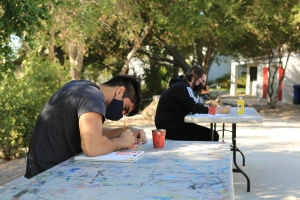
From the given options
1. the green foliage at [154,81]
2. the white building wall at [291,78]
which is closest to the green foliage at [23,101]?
the green foliage at [154,81]

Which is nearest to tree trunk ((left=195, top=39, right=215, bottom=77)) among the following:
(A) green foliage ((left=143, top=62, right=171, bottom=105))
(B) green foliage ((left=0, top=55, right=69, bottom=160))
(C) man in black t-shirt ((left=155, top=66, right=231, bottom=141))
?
(A) green foliage ((left=143, top=62, right=171, bottom=105))

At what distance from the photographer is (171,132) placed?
682 cm

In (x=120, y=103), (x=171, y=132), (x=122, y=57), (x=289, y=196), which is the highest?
(x=122, y=57)

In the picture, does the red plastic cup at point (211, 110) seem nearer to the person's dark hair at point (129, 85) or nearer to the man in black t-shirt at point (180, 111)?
the man in black t-shirt at point (180, 111)

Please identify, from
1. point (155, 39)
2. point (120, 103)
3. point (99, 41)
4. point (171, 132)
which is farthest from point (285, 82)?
point (120, 103)

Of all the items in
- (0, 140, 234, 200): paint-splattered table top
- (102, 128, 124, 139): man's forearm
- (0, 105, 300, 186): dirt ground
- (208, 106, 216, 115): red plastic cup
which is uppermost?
(208, 106, 216, 115): red plastic cup

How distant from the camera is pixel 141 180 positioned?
2.61 m

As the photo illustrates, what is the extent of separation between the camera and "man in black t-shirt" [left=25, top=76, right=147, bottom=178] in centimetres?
321

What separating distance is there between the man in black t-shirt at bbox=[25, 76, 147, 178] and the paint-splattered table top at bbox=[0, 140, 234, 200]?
0.21 m

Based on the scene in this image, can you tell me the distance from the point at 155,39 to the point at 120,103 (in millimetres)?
21079

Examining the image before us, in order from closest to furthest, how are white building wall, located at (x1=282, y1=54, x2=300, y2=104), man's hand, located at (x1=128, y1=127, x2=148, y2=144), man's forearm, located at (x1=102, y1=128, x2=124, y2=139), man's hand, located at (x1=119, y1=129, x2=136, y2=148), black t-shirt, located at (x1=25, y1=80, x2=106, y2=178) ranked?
black t-shirt, located at (x1=25, y1=80, x2=106, y2=178), man's hand, located at (x1=119, y1=129, x2=136, y2=148), man's forearm, located at (x1=102, y1=128, x2=124, y2=139), man's hand, located at (x1=128, y1=127, x2=148, y2=144), white building wall, located at (x1=282, y1=54, x2=300, y2=104)

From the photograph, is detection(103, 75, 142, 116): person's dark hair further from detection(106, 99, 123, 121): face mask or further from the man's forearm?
the man's forearm

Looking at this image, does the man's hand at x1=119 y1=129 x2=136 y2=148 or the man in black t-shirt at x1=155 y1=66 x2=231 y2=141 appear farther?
the man in black t-shirt at x1=155 y1=66 x2=231 y2=141

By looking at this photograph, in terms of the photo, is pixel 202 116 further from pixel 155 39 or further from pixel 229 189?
pixel 155 39
